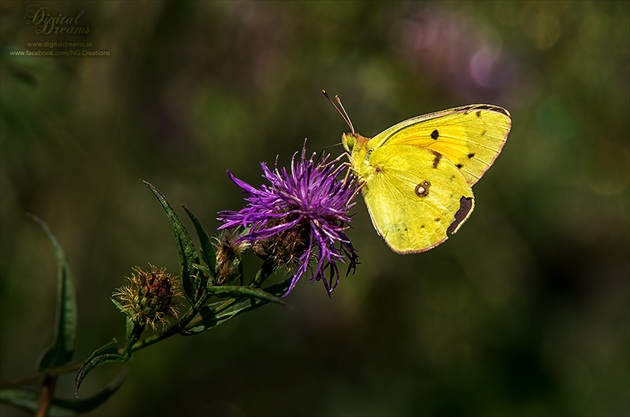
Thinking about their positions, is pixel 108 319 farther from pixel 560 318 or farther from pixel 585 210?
pixel 585 210

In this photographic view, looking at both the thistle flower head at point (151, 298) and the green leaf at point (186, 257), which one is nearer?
the green leaf at point (186, 257)

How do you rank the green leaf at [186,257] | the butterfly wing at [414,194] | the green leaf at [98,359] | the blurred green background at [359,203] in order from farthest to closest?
the blurred green background at [359,203]
the butterfly wing at [414,194]
the green leaf at [186,257]
the green leaf at [98,359]

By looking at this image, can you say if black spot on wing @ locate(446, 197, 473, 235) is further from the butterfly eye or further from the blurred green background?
the blurred green background

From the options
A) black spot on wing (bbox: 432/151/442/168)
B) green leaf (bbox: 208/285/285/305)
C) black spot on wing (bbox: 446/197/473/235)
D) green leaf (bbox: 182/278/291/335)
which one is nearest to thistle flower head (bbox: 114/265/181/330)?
green leaf (bbox: 182/278/291/335)

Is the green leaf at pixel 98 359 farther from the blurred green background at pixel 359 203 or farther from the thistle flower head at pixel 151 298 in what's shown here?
the blurred green background at pixel 359 203

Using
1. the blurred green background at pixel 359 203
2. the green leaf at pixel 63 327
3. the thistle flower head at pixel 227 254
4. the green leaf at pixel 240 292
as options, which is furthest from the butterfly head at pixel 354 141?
the blurred green background at pixel 359 203
